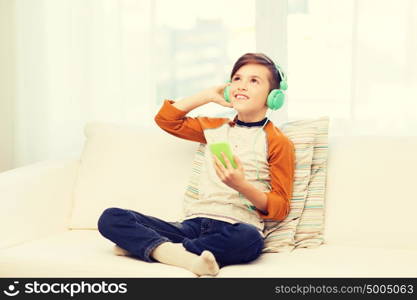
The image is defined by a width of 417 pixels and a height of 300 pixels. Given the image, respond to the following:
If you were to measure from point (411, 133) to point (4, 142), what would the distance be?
1733mm

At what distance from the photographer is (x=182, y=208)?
277 centimetres

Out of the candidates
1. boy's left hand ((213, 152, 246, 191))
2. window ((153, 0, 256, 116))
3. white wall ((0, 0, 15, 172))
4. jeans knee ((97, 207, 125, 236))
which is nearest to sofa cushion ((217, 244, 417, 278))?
boy's left hand ((213, 152, 246, 191))

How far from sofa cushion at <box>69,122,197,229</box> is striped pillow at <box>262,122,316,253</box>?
0.35 m

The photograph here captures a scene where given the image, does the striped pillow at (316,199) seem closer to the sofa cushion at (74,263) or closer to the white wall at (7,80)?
the sofa cushion at (74,263)

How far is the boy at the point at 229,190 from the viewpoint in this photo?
7.80 ft

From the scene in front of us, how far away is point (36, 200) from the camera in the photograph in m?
2.80

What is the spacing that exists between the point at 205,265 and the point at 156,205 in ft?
1.93

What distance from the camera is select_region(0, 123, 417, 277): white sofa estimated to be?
7.72 ft

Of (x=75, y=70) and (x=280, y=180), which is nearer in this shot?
(x=280, y=180)

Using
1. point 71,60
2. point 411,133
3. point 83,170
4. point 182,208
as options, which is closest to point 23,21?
point 71,60

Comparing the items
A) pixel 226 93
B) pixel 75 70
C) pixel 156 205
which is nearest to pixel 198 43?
pixel 75 70

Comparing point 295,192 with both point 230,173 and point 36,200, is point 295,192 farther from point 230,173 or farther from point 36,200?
point 36,200

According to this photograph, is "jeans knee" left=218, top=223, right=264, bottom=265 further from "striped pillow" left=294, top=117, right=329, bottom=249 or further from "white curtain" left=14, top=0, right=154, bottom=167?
"white curtain" left=14, top=0, right=154, bottom=167

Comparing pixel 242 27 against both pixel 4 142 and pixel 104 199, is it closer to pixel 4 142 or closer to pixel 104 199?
pixel 104 199
